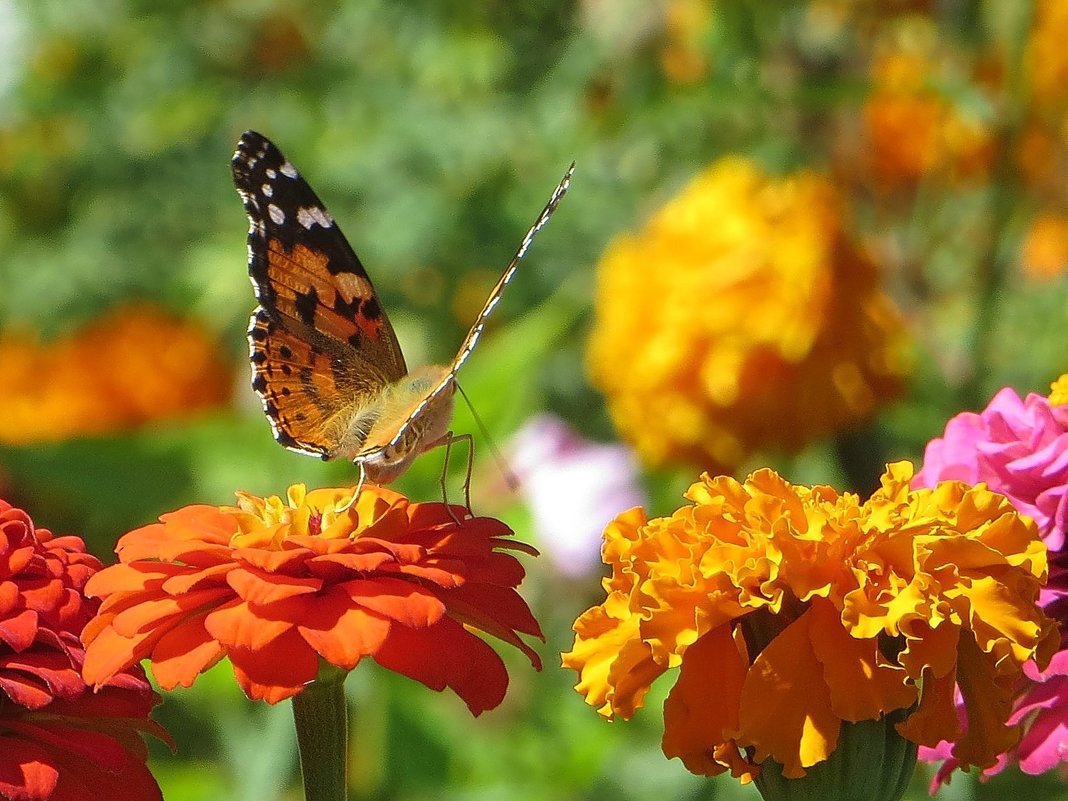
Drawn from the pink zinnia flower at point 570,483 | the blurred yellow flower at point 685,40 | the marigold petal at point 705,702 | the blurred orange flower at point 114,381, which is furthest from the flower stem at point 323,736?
the blurred orange flower at point 114,381

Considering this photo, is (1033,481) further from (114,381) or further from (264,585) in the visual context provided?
(114,381)

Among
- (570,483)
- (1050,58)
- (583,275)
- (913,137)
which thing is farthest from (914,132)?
(570,483)

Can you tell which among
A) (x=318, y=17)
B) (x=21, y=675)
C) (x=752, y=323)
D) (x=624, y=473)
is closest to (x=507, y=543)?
(x=21, y=675)

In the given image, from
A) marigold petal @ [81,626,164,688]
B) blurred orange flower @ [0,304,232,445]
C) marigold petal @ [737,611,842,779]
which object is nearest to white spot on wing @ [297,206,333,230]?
marigold petal @ [81,626,164,688]

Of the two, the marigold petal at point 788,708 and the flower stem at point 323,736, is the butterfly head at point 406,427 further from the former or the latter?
the marigold petal at point 788,708

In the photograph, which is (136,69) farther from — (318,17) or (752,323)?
(752,323)

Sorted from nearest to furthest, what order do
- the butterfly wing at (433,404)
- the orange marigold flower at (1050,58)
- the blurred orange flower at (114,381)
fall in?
the butterfly wing at (433,404), the orange marigold flower at (1050,58), the blurred orange flower at (114,381)
